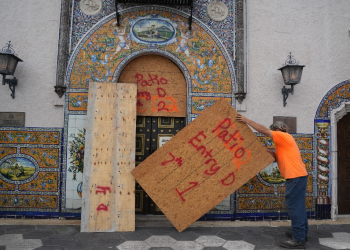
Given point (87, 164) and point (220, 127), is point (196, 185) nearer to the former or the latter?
point (220, 127)

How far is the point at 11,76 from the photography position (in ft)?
15.6

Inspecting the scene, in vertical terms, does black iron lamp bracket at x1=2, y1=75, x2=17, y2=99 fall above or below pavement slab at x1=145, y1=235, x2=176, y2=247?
above

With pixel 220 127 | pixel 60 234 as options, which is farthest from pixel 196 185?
pixel 60 234

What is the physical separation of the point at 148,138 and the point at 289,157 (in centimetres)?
252

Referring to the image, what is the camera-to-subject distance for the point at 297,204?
11.7 feet

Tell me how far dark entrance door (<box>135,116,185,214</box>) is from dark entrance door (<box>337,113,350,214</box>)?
3255 mm

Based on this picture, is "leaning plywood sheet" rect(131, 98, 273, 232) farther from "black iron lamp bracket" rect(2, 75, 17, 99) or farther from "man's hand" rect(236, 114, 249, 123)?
"black iron lamp bracket" rect(2, 75, 17, 99)

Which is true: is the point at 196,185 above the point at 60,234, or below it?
above

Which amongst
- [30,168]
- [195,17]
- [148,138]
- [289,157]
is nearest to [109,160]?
[148,138]

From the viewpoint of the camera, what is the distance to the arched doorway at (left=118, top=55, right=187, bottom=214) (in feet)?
16.2

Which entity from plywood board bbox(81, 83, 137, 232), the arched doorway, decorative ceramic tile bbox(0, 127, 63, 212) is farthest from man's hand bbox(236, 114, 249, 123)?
decorative ceramic tile bbox(0, 127, 63, 212)

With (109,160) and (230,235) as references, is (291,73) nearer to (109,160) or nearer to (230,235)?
(230,235)

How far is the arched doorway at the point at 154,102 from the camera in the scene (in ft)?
16.2

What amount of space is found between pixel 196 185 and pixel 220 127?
0.96m
